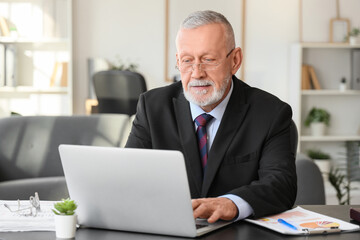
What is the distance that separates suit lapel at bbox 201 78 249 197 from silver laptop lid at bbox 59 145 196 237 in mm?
A: 511

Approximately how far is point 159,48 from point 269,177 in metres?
4.40

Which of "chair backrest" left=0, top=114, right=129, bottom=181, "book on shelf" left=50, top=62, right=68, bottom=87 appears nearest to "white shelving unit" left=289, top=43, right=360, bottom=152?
"book on shelf" left=50, top=62, right=68, bottom=87

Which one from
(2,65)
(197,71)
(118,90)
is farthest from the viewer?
(2,65)

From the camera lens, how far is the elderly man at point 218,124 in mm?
1934

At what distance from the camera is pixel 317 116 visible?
6133 millimetres

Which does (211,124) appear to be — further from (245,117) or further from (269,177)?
(269,177)

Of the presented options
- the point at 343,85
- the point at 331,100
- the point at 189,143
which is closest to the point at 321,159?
the point at 331,100

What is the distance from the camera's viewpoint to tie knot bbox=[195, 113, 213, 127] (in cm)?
202

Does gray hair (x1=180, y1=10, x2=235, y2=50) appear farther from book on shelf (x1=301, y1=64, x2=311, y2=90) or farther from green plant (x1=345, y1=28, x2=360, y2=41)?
green plant (x1=345, y1=28, x2=360, y2=41)

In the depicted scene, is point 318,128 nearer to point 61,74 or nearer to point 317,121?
point 317,121

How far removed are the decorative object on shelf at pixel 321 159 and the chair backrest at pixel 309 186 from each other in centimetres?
318

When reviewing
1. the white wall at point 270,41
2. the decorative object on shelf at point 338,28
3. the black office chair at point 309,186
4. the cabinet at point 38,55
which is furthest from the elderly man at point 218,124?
the decorative object on shelf at point 338,28

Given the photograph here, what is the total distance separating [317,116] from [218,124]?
4290 millimetres

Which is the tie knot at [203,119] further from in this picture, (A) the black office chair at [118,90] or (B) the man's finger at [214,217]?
(A) the black office chair at [118,90]
